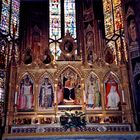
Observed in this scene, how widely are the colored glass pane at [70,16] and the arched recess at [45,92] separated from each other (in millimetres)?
6506

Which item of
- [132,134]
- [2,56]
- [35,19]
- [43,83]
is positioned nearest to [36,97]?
[43,83]

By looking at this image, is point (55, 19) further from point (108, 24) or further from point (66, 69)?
point (66, 69)

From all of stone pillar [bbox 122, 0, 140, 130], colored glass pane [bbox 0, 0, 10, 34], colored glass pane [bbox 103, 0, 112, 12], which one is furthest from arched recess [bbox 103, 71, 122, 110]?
colored glass pane [bbox 103, 0, 112, 12]

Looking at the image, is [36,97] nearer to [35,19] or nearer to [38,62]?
[38,62]

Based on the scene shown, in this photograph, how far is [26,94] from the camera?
10.2 meters

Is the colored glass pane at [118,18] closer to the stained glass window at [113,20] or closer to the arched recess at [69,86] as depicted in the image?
the stained glass window at [113,20]

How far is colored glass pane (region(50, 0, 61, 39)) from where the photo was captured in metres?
16.6

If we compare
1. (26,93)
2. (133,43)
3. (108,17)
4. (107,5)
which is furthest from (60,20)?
(26,93)

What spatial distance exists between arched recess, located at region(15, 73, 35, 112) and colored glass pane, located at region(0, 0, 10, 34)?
216 inches

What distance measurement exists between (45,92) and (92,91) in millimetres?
1678

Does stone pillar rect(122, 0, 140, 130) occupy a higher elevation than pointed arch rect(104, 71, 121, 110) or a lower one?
higher

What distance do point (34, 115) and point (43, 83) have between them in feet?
4.05

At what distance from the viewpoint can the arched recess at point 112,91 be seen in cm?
1015

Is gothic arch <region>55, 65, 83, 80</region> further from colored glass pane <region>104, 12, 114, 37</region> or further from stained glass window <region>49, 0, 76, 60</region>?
colored glass pane <region>104, 12, 114, 37</region>
